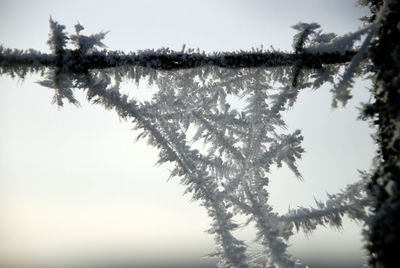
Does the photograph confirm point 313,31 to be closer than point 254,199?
Yes

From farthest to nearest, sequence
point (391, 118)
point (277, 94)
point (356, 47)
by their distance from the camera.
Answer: point (277, 94)
point (356, 47)
point (391, 118)

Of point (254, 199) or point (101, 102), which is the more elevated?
point (101, 102)

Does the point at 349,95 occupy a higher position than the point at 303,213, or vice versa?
the point at 349,95

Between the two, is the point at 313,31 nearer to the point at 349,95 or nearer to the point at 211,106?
the point at 349,95

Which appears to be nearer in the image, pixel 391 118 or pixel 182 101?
pixel 391 118

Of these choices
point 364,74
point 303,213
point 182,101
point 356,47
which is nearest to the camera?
point 364,74

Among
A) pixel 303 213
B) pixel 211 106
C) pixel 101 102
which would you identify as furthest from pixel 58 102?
pixel 303 213

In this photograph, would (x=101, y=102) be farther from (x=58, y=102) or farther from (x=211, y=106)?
(x=211, y=106)

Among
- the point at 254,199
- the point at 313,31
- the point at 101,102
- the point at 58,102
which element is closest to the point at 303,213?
the point at 254,199

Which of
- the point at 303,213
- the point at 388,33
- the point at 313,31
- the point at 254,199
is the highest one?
the point at 313,31
